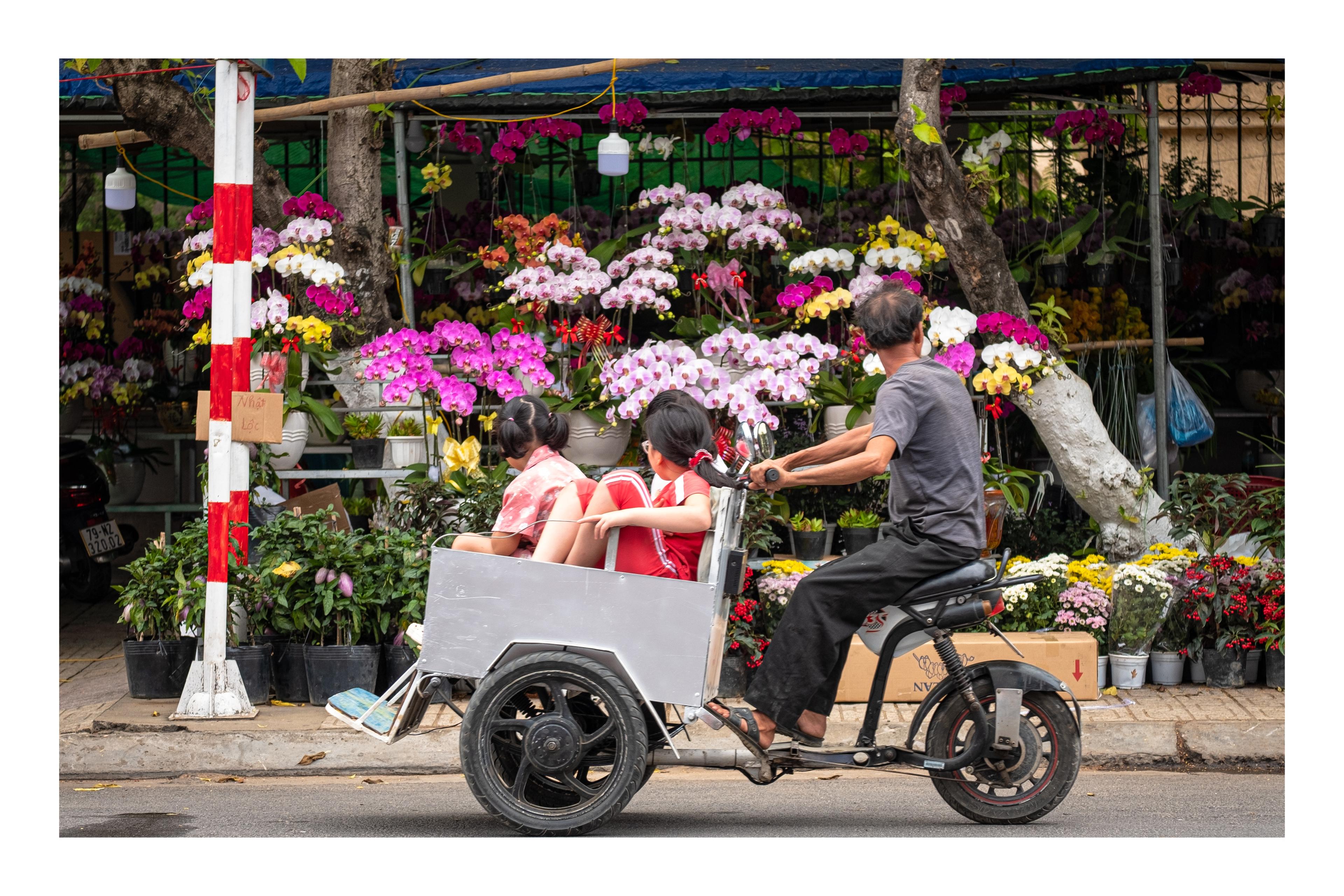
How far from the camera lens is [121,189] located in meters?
7.90

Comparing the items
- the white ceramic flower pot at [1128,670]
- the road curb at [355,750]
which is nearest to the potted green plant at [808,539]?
the road curb at [355,750]

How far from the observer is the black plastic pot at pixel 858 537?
689cm

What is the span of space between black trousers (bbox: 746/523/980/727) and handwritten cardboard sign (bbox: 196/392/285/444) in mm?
2663

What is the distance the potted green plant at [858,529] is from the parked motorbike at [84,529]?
5.31 m

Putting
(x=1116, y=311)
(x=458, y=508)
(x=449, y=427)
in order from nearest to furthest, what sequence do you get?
(x=458, y=508) < (x=449, y=427) < (x=1116, y=311)

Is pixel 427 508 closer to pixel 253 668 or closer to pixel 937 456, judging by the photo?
pixel 253 668

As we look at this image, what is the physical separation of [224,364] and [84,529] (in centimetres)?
409

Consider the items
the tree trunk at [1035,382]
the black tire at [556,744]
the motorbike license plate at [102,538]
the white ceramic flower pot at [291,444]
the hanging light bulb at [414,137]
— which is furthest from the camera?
the motorbike license plate at [102,538]

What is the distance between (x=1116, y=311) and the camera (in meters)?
8.47

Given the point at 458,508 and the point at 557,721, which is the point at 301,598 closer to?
the point at 458,508

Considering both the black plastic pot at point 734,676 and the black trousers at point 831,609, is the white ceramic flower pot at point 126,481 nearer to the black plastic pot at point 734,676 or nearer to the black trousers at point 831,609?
the black plastic pot at point 734,676

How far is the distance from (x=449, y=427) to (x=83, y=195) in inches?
183

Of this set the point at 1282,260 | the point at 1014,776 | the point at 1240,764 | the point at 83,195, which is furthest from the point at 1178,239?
the point at 83,195

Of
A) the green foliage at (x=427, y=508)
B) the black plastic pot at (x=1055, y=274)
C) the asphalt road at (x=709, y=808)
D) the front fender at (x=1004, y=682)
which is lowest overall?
the asphalt road at (x=709, y=808)
